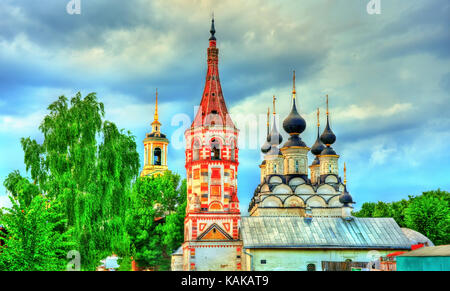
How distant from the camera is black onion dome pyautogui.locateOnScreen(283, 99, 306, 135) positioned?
176ft

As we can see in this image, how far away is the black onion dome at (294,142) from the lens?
54.1 metres

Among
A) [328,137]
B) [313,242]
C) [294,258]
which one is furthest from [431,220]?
[294,258]

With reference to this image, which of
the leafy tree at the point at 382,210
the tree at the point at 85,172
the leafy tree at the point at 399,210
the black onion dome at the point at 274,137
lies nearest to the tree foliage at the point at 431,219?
the leafy tree at the point at 399,210

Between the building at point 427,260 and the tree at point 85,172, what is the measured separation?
1603 cm

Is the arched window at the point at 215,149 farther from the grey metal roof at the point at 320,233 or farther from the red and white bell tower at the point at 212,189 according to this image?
the grey metal roof at the point at 320,233

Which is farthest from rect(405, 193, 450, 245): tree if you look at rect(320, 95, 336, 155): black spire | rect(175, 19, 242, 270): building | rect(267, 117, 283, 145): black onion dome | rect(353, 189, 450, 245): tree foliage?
rect(175, 19, 242, 270): building

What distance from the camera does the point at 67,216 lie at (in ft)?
73.4

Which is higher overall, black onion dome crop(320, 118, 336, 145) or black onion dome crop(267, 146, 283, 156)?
black onion dome crop(320, 118, 336, 145)

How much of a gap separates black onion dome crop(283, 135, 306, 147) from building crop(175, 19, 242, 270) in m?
17.0

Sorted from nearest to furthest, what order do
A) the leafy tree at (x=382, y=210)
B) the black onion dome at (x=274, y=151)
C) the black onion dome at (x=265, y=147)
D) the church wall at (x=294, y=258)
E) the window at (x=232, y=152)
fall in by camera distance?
the church wall at (x=294, y=258) → the window at (x=232, y=152) → the black onion dome at (x=274, y=151) → the leafy tree at (x=382, y=210) → the black onion dome at (x=265, y=147)

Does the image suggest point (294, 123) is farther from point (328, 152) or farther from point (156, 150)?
point (156, 150)

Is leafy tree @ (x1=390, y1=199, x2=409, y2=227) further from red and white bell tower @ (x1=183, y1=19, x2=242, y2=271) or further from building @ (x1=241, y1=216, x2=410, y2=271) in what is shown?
red and white bell tower @ (x1=183, y1=19, x2=242, y2=271)

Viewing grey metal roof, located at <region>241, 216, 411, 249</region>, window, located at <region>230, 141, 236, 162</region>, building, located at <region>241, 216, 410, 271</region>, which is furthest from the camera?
window, located at <region>230, 141, 236, 162</region>
